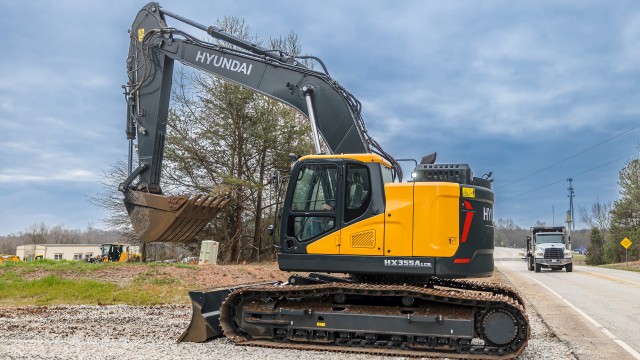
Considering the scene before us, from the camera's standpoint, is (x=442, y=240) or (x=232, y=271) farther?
(x=232, y=271)

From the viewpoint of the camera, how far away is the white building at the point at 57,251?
6735 centimetres

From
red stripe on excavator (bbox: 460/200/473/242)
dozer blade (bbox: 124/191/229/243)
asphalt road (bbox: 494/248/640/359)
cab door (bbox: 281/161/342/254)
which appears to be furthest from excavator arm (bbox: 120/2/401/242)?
asphalt road (bbox: 494/248/640/359)

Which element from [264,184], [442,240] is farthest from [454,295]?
[264,184]

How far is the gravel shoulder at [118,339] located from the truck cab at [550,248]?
21563 mm

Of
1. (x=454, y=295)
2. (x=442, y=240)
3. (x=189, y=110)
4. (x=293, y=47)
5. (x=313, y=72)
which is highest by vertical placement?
(x=293, y=47)

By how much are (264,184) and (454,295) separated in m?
21.9

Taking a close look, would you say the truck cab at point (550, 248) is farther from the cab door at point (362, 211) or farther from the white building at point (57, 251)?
the white building at point (57, 251)

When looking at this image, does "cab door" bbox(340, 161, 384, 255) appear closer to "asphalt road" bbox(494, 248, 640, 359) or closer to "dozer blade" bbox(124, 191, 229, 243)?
"asphalt road" bbox(494, 248, 640, 359)

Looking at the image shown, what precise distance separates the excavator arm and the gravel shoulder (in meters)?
1.96

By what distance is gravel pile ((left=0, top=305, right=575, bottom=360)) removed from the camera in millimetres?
7410

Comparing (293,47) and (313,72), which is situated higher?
(293,47)

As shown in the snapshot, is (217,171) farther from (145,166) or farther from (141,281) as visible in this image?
(145,166)

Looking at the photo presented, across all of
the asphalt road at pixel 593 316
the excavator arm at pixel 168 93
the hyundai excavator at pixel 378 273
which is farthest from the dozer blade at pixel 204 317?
the asphalt road at pixel 593 316

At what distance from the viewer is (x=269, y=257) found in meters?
30.6
